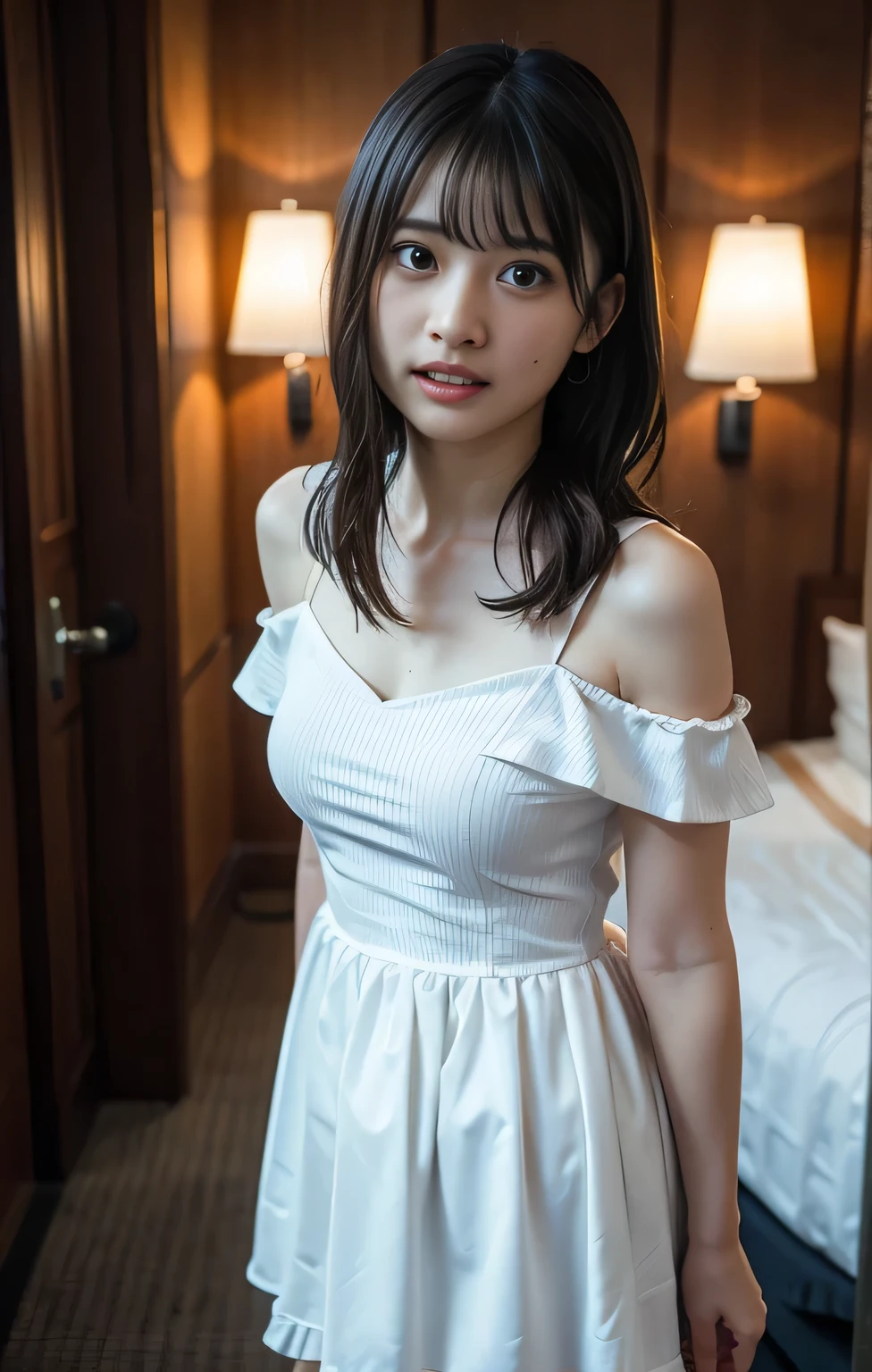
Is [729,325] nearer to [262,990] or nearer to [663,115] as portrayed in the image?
[663,115]

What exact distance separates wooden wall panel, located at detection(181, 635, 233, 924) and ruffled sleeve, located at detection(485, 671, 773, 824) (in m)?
0.88

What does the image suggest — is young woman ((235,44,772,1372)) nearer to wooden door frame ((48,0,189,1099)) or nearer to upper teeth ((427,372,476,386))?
upper teeth ((427,372,476,386))

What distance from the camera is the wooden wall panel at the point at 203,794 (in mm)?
1545

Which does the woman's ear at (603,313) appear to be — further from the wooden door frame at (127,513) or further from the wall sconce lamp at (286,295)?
the wooden door frame at (127,513)

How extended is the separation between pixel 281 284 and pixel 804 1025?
96 cm

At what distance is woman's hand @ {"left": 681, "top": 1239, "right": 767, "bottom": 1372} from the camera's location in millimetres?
701

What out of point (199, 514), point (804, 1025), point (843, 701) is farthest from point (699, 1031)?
point (199, 514)

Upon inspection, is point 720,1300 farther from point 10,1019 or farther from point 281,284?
point 10,1019

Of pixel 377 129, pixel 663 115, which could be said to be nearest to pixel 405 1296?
pixel 377 129

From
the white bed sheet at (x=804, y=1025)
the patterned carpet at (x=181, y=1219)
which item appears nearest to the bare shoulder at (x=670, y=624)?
the white bed sheet at (x=804, y=1025)

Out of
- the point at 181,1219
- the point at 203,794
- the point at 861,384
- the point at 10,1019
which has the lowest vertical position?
the point at 181,1219

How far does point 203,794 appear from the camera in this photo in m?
1.64

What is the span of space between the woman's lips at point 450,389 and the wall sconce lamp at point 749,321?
0.46 m

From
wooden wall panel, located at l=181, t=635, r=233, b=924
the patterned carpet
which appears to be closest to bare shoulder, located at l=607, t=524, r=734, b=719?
the patterned carpet
